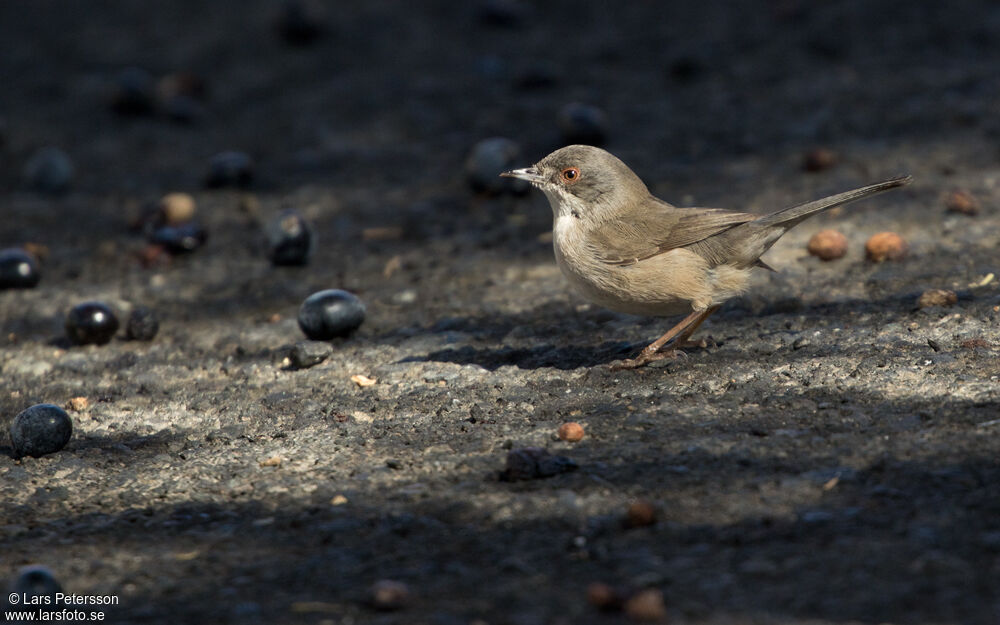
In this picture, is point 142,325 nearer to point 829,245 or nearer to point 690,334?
point 690,334

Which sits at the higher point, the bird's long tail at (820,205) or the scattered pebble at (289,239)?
the scattered pebble at (289,239)

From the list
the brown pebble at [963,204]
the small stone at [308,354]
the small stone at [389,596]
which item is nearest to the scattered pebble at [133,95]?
the small stone at [308,354]

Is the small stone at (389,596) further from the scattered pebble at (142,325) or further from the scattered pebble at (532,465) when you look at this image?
the scattered pebble at (142,325)

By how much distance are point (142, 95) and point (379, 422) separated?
20.1ft

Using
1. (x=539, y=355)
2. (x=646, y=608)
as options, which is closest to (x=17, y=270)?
(x=539, y=355)

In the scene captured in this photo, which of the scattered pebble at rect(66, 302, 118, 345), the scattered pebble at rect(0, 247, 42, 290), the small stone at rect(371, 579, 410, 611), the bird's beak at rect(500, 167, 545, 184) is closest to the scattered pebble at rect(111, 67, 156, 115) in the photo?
the scattered pebble at rect(0, 247, 42, 290)

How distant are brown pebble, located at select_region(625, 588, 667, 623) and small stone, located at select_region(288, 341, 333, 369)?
2787mm

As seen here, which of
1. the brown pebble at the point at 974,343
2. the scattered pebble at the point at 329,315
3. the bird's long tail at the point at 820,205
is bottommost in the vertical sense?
the brown pebble at the point at 974,343

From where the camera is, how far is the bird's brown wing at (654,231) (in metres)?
5.07

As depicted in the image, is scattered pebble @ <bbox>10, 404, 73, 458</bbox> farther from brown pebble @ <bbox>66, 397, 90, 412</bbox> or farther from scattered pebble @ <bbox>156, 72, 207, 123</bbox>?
scattered pebble @ <bbox>156, 72, 207, 123</bbox>

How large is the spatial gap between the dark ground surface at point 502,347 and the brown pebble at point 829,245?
6cm

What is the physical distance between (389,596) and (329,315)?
270 cm

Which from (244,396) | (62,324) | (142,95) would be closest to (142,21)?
(142,95)

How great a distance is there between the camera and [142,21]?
1143 centimetres
